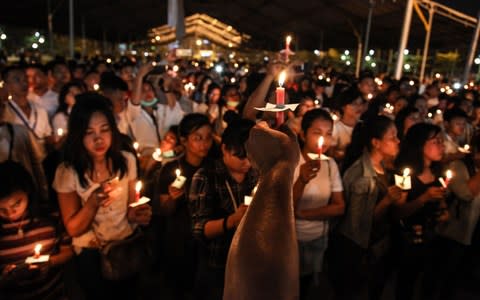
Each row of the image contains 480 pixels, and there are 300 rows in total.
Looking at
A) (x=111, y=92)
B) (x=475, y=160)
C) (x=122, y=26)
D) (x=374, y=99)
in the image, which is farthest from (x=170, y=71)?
(x=122, y=26)

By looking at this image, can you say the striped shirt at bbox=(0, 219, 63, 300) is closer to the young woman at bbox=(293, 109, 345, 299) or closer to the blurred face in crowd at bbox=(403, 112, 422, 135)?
the young woman at bbox=(293, 109, 345, 299)

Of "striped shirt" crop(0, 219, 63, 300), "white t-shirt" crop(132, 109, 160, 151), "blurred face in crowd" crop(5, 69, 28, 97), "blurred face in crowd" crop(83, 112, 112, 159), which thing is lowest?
"striped shirt" crop(0, 219, 63, 300)

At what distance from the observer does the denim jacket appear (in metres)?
2.99

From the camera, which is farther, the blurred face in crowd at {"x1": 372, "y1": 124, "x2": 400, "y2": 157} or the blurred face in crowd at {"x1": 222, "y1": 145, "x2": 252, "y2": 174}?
the blurred face in crowd at {"x1": 372, "y1": 124, "x2": 400, "y2": 157}

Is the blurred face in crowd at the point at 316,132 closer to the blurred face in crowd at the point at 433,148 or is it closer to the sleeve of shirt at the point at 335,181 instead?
the sleeve of shirt at the point at 335,181

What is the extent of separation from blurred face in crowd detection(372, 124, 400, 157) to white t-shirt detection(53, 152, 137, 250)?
81.6 inches

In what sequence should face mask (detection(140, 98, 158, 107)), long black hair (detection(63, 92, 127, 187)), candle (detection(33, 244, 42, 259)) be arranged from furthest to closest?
face mask (detection(140, 98, 158, 107)) < long black hair (detection(63, 92, 127, 187)) < candle (detection(33, 244, 42, 259))

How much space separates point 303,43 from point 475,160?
27.0 m

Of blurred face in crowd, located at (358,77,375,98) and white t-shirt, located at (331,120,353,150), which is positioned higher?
blurred face in crowd, located at (358,77,375,98)

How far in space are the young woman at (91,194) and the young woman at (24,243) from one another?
0.14m

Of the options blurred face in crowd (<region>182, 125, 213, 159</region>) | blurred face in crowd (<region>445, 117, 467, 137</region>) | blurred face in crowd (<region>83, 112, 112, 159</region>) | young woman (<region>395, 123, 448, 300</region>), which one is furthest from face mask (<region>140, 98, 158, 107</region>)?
blurred face in crowd (<region>445, 117, 467, 137</region>)

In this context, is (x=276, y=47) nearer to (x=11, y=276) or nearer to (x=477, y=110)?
(x=477, y=110)

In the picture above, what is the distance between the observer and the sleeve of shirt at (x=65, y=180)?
2.40 m

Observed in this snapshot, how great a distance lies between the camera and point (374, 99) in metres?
6.88
